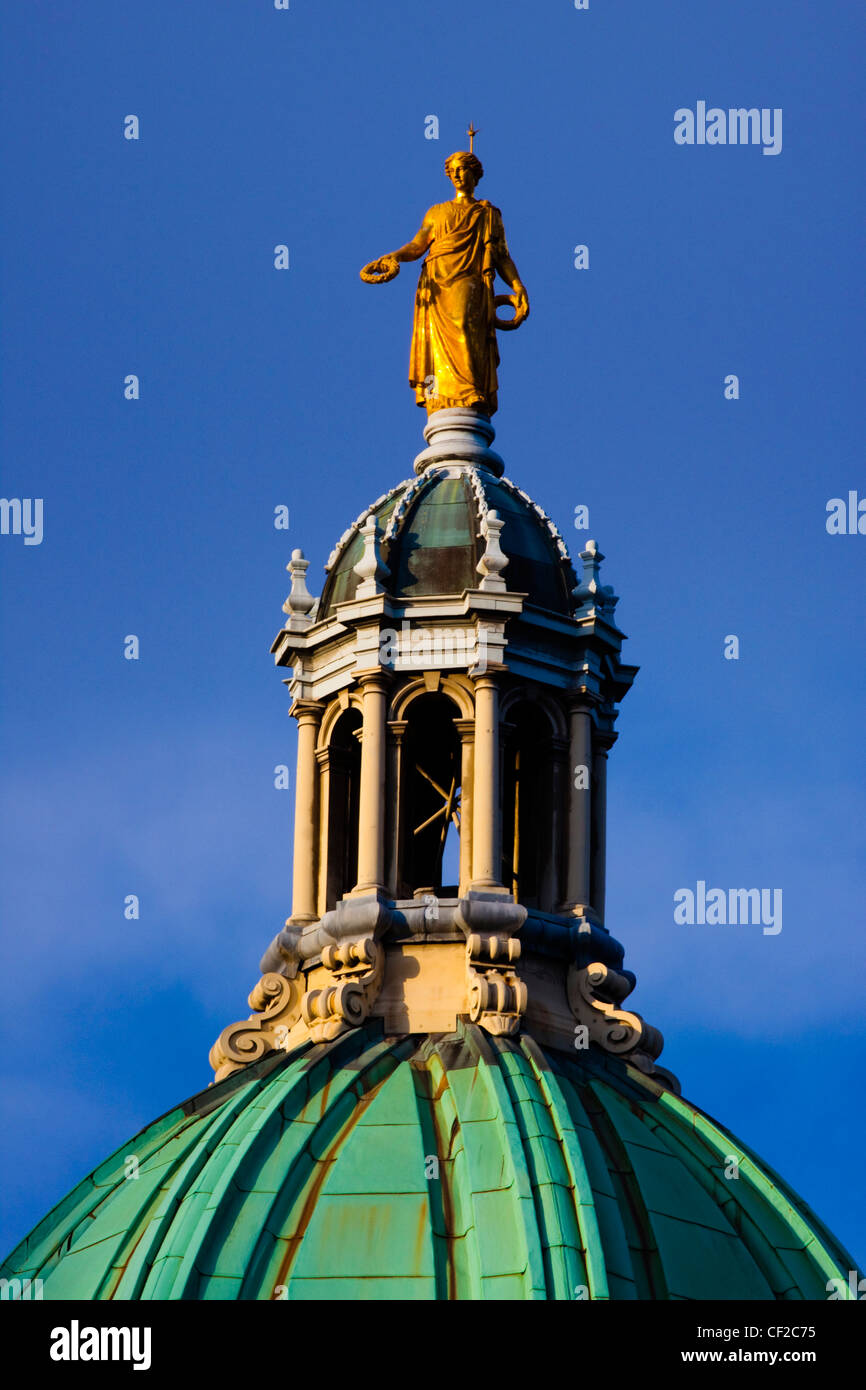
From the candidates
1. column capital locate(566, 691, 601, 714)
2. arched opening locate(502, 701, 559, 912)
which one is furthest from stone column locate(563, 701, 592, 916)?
arched opening locate(502, 701, 559, 912)

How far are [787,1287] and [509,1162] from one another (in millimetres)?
5179

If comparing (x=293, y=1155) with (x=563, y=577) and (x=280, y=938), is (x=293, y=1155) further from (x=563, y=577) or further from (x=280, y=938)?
(x=563, y=577)

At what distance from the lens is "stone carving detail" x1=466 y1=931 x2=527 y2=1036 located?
77062 millimetres

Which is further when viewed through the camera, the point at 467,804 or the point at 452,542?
the point at 452,542

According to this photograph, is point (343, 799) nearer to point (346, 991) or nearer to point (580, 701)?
point (580, 701)

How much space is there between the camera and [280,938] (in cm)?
8050

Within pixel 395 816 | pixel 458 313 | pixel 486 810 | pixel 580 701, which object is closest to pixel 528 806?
pixel 580 701

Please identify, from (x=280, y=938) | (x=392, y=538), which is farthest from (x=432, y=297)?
(x=280, y=938)

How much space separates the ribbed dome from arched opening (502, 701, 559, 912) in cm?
222

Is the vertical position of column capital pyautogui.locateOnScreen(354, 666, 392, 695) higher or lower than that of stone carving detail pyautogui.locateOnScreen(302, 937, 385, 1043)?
higher

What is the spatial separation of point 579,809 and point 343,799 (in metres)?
4.24

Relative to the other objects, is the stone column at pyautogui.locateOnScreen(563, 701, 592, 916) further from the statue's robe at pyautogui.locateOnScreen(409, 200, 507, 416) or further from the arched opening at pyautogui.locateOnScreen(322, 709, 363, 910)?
the statue's robe at pyautogui.locateOnScreen(409, 200, 507, 416)

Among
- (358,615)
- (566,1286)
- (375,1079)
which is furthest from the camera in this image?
A: (358,615)

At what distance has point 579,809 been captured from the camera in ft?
265
